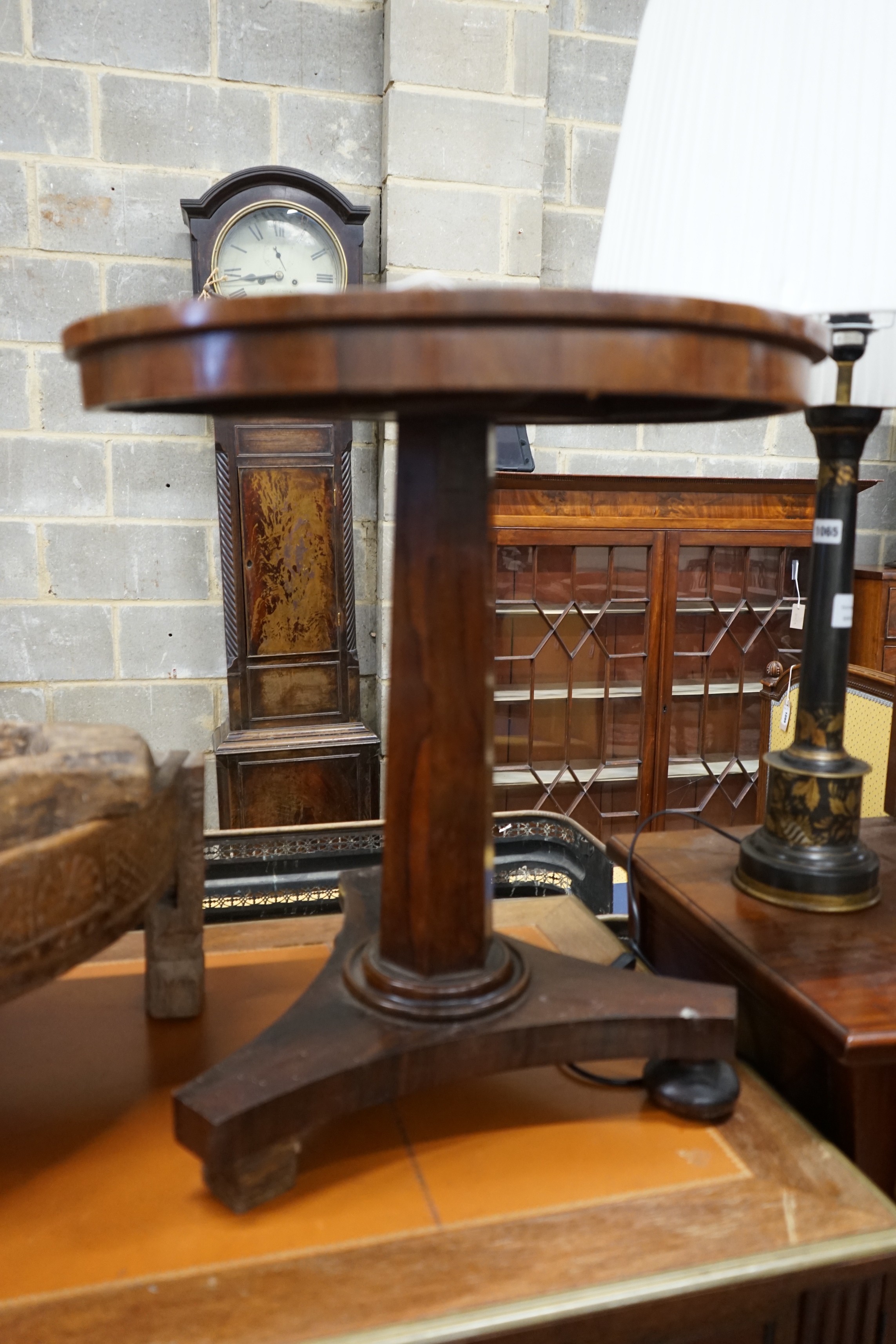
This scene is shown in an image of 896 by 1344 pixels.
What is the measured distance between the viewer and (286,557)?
262 cm

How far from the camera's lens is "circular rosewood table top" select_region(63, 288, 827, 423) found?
1.69ft

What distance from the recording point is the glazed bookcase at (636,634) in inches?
108

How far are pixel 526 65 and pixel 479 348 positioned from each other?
2638 millimetres

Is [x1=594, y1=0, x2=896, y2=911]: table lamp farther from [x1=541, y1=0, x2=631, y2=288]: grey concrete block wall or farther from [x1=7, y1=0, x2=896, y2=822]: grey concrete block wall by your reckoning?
[x1=541, y1=0, x2=631, y2=288]: grey concrete block wall

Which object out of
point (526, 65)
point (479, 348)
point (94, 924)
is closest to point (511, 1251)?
point (94, 924)

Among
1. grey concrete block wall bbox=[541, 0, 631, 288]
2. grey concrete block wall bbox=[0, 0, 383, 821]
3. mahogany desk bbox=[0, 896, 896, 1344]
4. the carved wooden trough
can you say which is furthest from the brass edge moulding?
grey concrete block wall bbox=[541, 0, 631, 288]

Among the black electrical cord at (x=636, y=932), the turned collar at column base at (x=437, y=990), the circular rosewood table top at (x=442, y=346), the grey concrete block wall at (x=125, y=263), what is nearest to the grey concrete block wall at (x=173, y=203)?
the grey concrete block wall at (x=125, y=263)

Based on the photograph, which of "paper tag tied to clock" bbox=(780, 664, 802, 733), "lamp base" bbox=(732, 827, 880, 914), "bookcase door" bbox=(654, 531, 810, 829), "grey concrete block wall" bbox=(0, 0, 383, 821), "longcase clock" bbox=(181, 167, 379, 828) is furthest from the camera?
"bookcase door" bbox=(654, 531, 810, 829)

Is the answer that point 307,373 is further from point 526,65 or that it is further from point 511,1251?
point 526,65

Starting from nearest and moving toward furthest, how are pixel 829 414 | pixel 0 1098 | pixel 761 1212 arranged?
pixel 761 1212, pixel 0 1098, pixel 829 414

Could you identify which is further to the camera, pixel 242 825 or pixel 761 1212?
pixel 242 825

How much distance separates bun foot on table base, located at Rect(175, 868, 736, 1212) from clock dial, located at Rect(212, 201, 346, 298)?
2134mm

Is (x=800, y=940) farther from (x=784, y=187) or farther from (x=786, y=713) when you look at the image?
(x=786, y=713)

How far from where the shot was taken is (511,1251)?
591 mm
